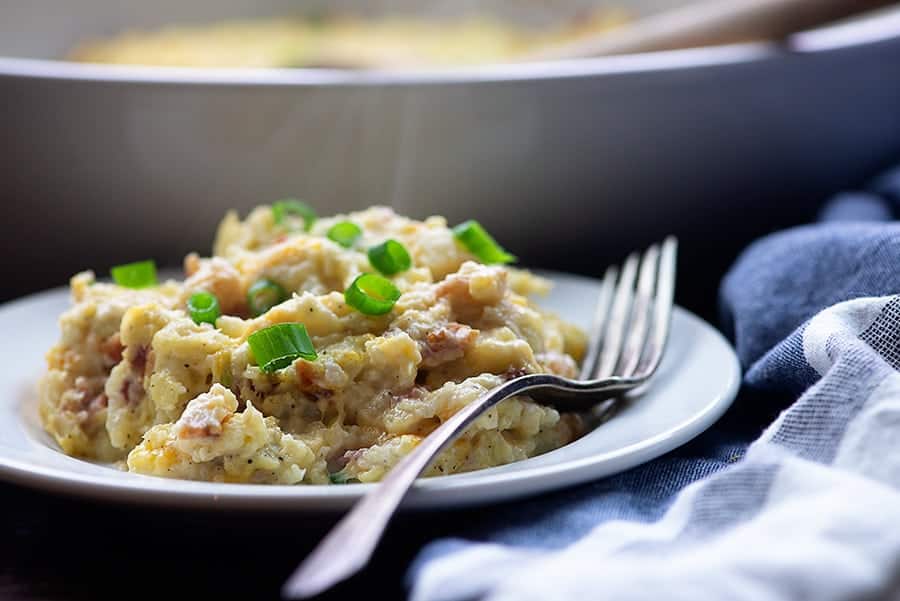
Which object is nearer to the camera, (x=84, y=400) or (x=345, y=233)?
(x=84, y=400)

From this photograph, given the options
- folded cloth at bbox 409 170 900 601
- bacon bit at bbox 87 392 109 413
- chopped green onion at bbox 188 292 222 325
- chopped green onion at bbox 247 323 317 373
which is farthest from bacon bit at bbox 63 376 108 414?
folded cloth at bbox 409 170 900 601

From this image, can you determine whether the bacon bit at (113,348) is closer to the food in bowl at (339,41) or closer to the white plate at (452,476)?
the white plate at (452,476)

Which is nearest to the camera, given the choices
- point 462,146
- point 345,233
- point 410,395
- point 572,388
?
point 410,395

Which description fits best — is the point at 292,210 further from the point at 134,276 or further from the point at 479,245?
the point at 479,245

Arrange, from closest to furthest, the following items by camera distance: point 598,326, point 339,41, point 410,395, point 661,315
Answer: point 410,395
point 661,315
point 598,326
point 339,41

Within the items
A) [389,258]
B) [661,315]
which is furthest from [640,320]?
[389,258]

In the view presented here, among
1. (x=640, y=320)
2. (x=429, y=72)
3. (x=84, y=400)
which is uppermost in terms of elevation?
(x=429, y=72)

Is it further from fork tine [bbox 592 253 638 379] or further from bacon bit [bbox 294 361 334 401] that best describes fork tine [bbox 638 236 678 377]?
bacon bit [bbox 294 361 334 401]

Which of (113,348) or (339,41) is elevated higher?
(339,41)

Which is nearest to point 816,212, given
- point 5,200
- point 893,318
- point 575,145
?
point 575,145
